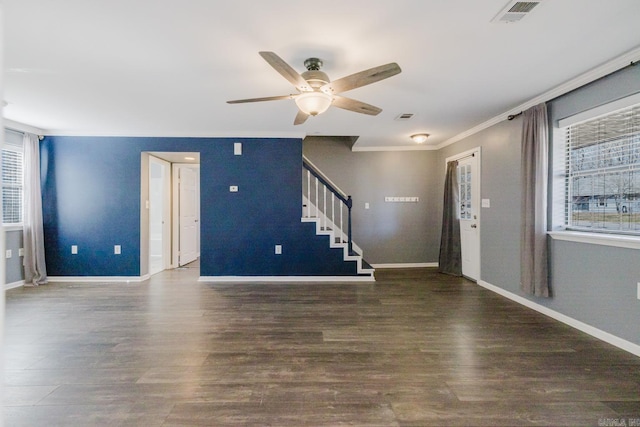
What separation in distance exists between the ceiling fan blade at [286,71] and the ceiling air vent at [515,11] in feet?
4.65

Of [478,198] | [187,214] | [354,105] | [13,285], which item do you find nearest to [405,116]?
[354,105]

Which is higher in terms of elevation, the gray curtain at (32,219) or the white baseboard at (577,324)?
the gray curtain at (32,219)

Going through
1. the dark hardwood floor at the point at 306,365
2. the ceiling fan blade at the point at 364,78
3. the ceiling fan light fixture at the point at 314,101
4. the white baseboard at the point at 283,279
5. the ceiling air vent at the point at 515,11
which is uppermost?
the ceiling air vent at the point at 515,11

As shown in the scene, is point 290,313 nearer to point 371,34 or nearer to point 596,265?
point 371,34

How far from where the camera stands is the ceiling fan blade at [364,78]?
7.21 feet

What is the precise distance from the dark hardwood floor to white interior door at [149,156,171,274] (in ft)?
6.91

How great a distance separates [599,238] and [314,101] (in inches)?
116

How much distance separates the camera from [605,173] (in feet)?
9.60

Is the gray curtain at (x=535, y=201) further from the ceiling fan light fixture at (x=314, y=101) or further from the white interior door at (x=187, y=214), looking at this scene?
the white interior door at (x=187, y=214)

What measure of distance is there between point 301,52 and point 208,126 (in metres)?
2.68

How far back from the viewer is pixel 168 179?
239 inches

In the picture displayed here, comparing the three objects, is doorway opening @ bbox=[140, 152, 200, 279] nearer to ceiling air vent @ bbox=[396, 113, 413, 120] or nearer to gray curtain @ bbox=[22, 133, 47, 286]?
gray curtain @ bbox=[22, 133, 47, 286]

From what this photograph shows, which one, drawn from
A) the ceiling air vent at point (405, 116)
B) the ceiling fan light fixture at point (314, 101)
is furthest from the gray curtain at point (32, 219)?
the ceiling air vent at point (405, 116)

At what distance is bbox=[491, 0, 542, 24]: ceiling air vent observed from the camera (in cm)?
196
